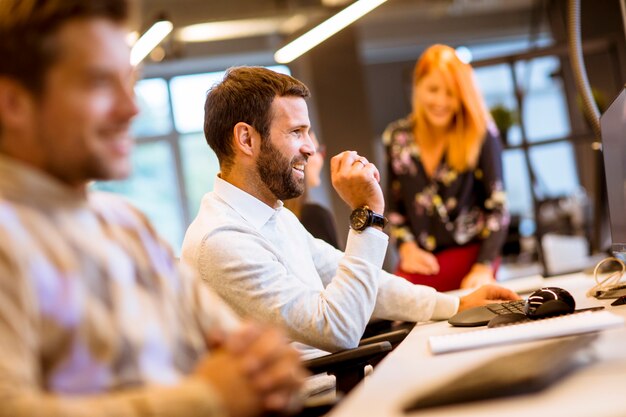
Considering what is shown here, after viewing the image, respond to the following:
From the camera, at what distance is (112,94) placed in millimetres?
1149

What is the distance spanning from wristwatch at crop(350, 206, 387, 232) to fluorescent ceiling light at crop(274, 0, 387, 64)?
2023 millimetres

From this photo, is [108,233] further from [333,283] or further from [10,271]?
[333,283]

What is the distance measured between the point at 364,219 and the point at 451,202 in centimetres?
181

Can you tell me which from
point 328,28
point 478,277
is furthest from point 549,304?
point 328,28

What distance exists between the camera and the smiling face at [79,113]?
1.09 meters

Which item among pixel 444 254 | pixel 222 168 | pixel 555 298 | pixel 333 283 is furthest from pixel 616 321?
pixel 444 254

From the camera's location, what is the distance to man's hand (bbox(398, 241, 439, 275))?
3.68 m

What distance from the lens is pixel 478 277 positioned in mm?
3461

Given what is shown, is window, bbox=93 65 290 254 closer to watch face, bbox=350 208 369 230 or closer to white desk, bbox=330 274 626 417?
watch face, bbox=350 208 369 230

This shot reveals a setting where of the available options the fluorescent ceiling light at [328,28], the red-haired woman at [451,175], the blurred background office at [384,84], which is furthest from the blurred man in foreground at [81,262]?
the blurred background office at [384,84]

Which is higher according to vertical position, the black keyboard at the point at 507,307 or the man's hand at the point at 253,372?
the man's hand at the point at 253,372

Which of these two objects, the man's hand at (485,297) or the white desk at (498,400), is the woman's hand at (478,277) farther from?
the white desk at (498,400)

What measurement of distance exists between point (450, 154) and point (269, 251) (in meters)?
1.91

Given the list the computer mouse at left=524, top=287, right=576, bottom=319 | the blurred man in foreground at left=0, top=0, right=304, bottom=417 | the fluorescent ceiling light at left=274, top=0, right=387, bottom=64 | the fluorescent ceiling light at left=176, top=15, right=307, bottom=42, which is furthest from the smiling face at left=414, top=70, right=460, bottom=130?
the fluorescent ceiling light at left=176, top=15, right=307, bottom=42
